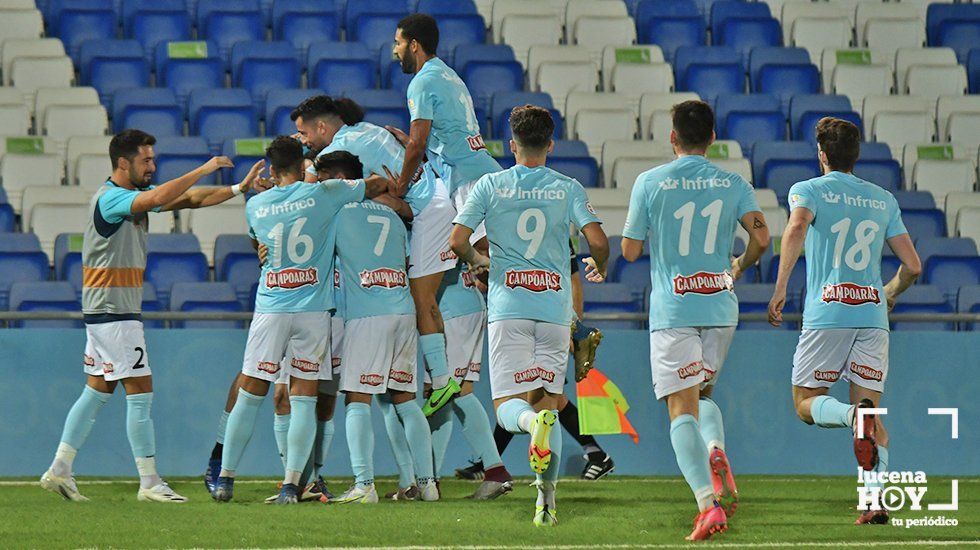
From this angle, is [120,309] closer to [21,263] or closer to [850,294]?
[21,263]

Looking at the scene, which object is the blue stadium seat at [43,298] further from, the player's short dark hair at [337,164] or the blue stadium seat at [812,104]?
the blue stadium seat at [812,104]

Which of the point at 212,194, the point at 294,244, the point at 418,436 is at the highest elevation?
the point at 212,194

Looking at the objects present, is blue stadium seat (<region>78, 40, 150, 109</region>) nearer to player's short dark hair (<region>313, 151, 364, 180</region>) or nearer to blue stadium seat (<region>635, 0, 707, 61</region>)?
blue stadium seat (<region>635, 0, 707, 61</region>)

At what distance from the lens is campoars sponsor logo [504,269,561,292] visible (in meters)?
7.18

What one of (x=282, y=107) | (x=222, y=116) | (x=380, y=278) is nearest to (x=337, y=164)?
(x=380, y=278)

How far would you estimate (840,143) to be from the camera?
745cm

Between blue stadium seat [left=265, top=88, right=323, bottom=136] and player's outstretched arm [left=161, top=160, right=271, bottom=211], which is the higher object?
blue stadium seat [left=265, top=88, right=323, bottom=136]

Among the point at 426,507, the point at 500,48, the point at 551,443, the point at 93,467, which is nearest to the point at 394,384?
the point at 426,507

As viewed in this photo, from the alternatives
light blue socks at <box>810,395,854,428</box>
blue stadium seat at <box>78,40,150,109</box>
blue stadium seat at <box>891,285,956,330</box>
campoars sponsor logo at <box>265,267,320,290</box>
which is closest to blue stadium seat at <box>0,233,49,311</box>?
blue stadium seat at <box>78,40,150,109</box>

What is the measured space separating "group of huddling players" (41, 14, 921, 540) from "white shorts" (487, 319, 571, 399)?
10 mm

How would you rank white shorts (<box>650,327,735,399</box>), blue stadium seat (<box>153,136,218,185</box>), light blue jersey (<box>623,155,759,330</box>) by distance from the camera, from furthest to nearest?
blue stadium seat (<box>153,136,218,185</box>)
light blue jersey (<box>623,155,759,330</box>)
white shorts (<box>650,327,735,399</box>)

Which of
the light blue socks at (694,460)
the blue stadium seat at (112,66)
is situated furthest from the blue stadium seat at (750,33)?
the light blue socks at (694,460)

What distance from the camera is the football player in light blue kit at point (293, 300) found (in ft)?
26.4

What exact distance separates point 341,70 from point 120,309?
6.02m
